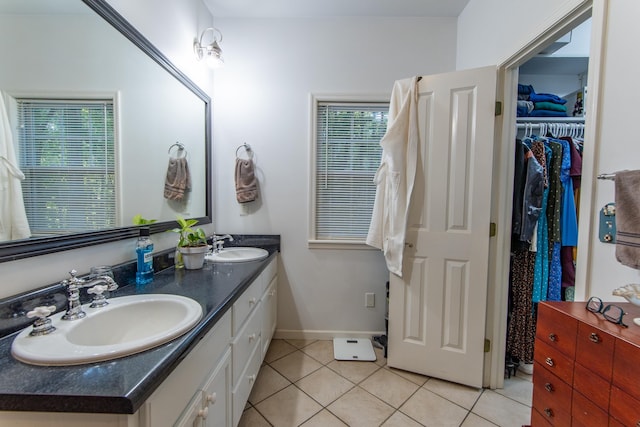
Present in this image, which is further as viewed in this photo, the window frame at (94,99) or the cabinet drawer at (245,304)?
the cabinet drawer at (245,304)

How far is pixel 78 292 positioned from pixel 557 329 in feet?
5.23

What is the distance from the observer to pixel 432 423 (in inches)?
58.8

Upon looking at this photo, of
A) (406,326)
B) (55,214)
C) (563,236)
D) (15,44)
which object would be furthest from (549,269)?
(15,44)

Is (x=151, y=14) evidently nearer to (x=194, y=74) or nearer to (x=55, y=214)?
(x=194, y=74)

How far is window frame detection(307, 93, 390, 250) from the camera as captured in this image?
2242mm

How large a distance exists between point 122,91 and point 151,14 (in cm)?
55

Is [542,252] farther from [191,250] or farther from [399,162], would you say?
[191,250]

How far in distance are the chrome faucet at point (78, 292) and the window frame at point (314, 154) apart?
1494mm

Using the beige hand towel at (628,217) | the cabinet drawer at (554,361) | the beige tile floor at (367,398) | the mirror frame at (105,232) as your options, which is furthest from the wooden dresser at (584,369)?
the mirror frame at (105,232)

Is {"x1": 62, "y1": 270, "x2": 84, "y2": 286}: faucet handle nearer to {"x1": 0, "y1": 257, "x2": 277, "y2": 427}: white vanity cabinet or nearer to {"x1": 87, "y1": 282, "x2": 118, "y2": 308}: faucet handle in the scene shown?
{"x1": 87, "y1": 282, "x2": 118, "y2": 308}: faucet handle

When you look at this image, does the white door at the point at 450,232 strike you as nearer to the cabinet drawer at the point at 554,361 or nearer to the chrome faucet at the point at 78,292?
the cabinet drawer at the point at 554,361

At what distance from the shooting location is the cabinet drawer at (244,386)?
128cm

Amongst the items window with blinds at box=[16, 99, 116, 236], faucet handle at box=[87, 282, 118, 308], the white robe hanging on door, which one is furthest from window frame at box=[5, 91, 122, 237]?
the white robe hanging on door

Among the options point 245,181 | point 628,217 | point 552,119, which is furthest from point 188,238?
point 552,119
